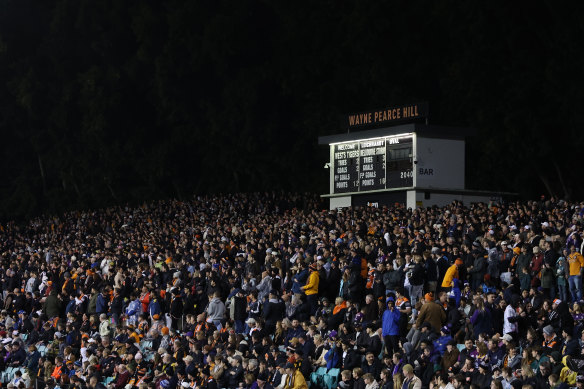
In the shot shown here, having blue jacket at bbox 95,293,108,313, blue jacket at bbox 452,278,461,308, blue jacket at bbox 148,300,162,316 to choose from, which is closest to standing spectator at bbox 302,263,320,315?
blue jacket at bbox 452,278,461,308

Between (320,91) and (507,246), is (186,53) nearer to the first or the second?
(320,91)

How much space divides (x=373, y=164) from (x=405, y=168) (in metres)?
1.38

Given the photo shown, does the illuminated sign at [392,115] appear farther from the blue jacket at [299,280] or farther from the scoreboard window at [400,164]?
the blue jacket at [299,280]

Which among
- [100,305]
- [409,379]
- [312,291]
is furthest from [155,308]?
[409,379]

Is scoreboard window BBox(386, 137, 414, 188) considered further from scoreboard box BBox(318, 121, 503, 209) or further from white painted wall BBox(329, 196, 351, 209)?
white painted wall BBox(329, 196, 351, 209)

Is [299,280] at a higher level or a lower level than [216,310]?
higher

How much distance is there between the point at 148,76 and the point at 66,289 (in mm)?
24661

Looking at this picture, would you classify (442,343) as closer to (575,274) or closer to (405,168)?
(575,274)

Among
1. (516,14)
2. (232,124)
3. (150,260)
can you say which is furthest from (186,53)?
(150,260)

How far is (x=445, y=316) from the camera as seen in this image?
73.6 ft

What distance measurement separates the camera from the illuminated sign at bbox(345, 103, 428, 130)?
116 feet

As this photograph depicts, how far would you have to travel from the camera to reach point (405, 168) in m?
35.3

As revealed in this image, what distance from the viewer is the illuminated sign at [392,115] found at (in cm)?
3538

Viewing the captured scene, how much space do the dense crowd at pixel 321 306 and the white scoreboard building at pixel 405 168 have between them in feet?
→ 7.23
